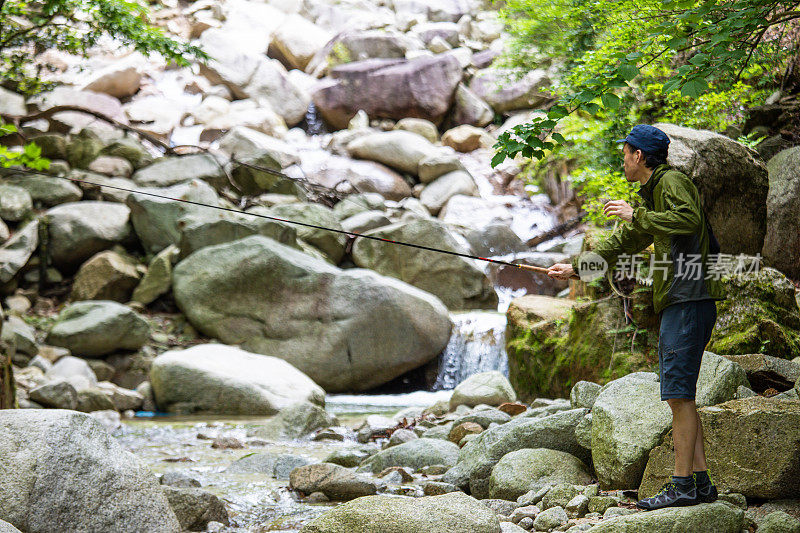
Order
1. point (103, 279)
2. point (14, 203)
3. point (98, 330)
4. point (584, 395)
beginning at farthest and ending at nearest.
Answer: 1. point (14, 203)
2. point (103, 279)
3. point (98, 330)
4. point (584, 395)

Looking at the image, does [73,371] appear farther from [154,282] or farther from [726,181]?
[726,181]

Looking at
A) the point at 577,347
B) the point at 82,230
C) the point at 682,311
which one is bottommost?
the point at 82,230

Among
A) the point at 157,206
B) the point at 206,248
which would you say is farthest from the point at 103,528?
the point at 157,206

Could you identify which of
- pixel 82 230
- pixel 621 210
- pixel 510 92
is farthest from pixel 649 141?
pixel 510 92

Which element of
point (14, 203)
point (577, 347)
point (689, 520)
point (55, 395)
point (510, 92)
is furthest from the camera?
point (510, 92)

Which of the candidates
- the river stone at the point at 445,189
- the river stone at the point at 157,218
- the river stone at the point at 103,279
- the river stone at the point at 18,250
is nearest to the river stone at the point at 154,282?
the river stone at the point at 103,279

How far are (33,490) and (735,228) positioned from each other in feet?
20.4

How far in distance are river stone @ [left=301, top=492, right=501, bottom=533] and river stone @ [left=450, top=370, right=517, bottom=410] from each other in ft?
13.9

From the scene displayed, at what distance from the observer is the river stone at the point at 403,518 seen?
11.6 feet

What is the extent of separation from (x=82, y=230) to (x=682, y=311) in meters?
11.8

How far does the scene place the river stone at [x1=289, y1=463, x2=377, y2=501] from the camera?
5117 millimetres

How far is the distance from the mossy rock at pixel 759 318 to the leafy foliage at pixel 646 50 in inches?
66.4

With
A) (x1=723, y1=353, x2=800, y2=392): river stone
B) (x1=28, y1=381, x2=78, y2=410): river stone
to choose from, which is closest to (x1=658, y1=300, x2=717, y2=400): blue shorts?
(x1=723, y1=353, x2=800, y2=392): river stone

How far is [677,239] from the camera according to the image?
3.40m
